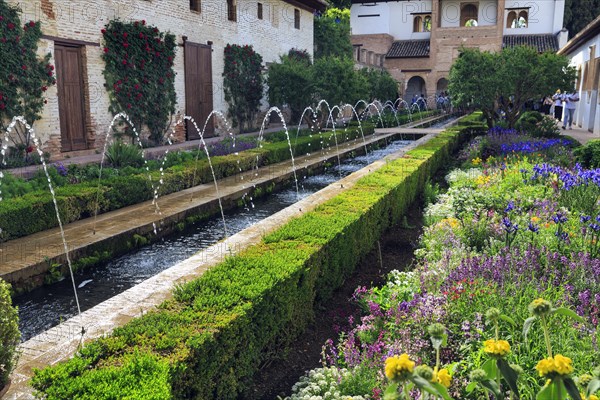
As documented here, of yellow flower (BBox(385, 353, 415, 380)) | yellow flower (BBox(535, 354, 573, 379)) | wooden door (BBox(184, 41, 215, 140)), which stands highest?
wooden door (BBox(184, 41, 215, 140))

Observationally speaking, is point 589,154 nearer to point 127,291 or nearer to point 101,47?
point 127,291

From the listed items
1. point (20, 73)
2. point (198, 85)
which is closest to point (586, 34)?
point (198, 85)

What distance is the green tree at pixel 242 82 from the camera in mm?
17156

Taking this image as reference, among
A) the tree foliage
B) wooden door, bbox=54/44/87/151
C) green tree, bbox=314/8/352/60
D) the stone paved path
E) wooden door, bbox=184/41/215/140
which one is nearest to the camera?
the stone paved path

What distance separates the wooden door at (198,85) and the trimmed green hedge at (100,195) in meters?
5.27

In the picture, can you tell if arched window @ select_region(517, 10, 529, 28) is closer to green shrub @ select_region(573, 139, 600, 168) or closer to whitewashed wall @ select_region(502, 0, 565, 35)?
whitewashed wall @ select_region(502, 0, 565, 35)

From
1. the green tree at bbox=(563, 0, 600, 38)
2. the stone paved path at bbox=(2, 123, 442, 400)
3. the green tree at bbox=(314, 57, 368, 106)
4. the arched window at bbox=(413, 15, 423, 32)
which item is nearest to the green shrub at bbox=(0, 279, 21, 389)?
the stone paved path at bbox=(2, 123, 442, 400)

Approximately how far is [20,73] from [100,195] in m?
4.63

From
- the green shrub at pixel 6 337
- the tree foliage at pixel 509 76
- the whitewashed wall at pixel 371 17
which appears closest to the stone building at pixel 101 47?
the tree foliage at pixel 509 76

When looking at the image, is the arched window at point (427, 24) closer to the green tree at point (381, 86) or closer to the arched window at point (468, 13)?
the arched window at point (468, 13)

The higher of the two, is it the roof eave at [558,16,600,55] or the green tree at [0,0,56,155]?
the roof eave at [558,16,600,55]

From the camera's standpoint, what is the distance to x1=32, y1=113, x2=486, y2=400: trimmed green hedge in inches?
87.7

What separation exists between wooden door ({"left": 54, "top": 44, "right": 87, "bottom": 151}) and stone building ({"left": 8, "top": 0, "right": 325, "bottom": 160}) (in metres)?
0.02

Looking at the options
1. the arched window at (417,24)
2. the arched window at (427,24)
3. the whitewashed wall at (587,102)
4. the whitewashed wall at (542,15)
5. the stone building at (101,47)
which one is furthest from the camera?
the arched window at (427,24)
